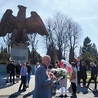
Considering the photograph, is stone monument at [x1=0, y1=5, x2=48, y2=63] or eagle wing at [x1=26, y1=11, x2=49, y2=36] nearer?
stone monument at [x1=0, y1=5, x2=48, y2=63]

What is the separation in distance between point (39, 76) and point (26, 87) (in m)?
10.9

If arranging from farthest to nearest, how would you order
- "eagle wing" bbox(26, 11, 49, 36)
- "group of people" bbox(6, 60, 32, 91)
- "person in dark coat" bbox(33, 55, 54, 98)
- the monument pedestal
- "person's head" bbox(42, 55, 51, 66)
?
the monument pedestal, "eagle wing" bbox(26, 11, 49, 36), "group of people" bbox(6, 60, 32, 91), "person's head" bbox(42, 55, 51, 66), "person in dark coat" bbox(33, 55, 54, 98)

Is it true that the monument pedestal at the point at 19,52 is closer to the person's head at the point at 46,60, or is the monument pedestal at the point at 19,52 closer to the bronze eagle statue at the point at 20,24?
the bronze eagle statue at the point at 20,24

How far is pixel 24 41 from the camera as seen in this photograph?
1117 inches

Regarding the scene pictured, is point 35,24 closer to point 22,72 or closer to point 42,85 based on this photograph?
point 22,72

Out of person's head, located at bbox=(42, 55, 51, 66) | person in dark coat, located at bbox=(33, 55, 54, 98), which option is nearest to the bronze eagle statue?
person's head, located at bbox=(42, 55, 51, 66)

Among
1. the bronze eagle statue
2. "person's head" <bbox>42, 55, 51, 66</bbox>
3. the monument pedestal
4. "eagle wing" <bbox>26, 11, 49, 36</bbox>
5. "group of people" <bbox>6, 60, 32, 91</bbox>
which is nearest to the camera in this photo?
"person's head" <bbox>42, 55, 51, 66</bbox>

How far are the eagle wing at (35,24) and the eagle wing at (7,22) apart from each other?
59.2 inches

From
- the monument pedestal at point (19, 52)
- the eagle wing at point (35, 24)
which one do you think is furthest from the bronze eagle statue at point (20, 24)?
the monument pedestal at point (19, 52)

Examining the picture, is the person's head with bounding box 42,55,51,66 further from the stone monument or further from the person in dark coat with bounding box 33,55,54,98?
the stone monument

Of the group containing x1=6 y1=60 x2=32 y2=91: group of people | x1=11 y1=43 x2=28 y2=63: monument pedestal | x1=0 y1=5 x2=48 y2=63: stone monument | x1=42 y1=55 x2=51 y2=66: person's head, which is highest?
x1=0 y1=5 x2=48 y2=63: stone monument

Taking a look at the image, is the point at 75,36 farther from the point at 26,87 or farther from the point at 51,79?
the point at 51,79

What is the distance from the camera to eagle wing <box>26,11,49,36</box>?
91.3 ft

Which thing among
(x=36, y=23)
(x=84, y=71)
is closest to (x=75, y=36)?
(x=36, y=23)
